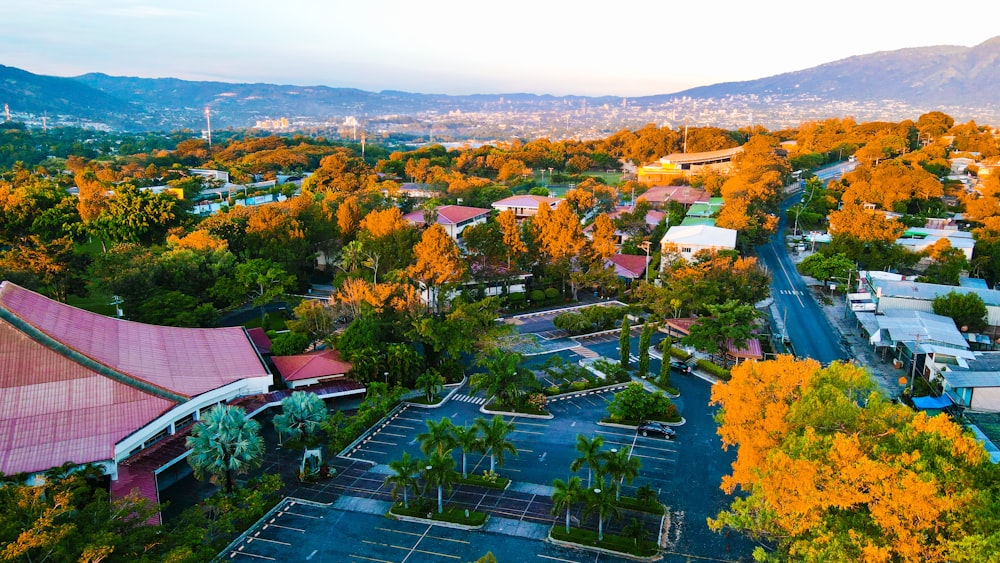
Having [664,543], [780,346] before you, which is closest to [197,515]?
[664,543]

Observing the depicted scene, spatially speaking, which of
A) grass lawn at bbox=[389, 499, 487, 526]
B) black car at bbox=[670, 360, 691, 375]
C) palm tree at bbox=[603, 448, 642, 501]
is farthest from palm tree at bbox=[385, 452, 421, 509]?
black car at bbox=[670, 360, 691, 375]

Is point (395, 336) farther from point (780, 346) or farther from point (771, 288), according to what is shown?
point (771, 288)

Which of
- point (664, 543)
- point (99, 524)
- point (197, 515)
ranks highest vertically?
point (99, 524)

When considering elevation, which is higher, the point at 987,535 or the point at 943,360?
the point at 987,535

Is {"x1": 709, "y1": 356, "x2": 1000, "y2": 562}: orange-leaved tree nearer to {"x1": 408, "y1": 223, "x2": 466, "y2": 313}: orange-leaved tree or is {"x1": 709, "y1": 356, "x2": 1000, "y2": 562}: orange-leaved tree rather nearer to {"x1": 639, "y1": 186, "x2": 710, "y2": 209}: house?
{"x1": 408, "y1": 223, "x2": 466, "y2": 313}: orange-leaved tree

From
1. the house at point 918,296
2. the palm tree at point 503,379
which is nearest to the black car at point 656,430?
the palm tree at point 503,379

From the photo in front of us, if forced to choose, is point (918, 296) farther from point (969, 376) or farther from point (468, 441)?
point (468, 441)

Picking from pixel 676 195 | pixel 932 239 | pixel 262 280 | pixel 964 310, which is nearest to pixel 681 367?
pixel 964 310
